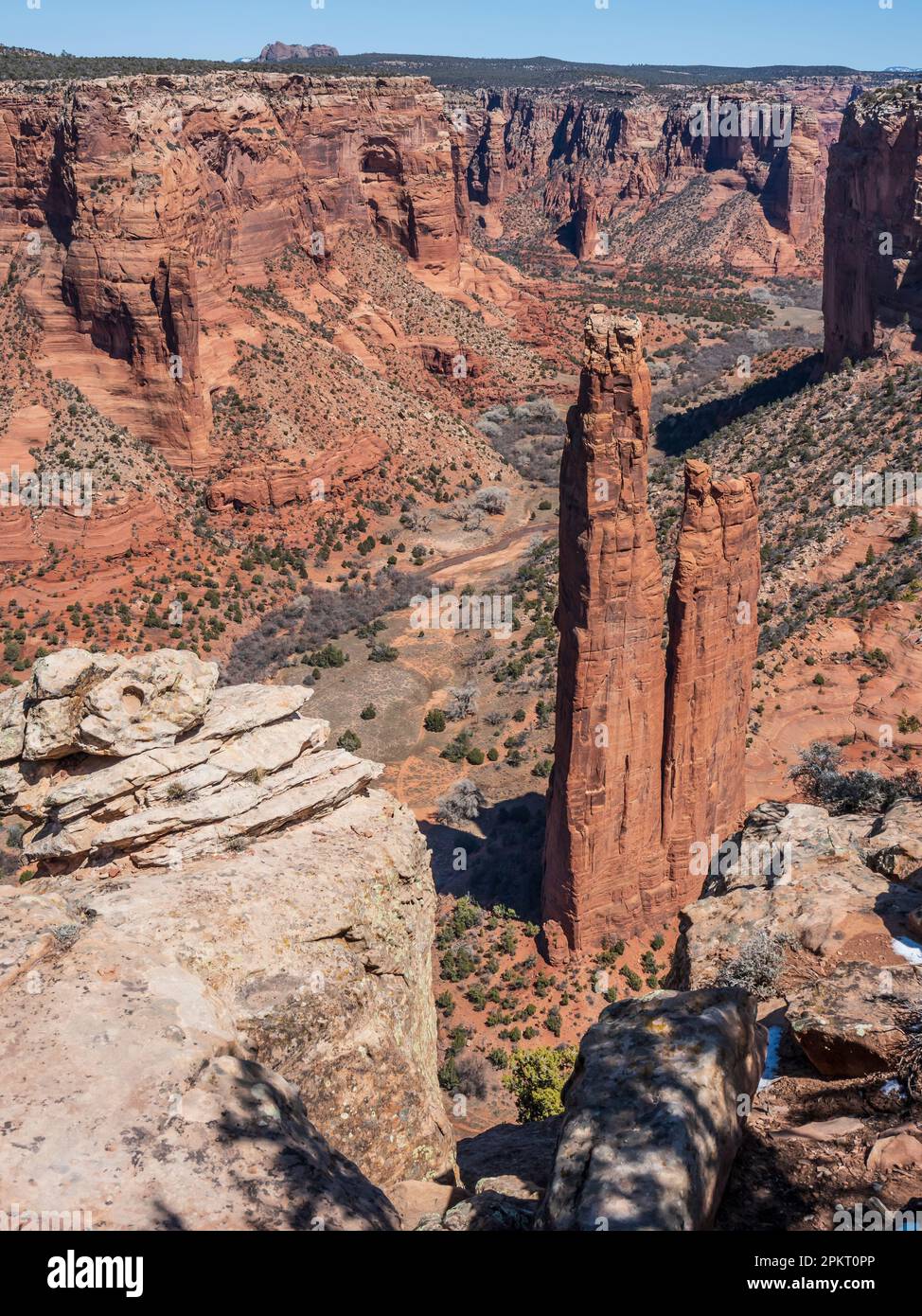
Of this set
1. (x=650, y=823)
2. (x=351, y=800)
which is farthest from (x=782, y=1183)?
(x=650, y=823)

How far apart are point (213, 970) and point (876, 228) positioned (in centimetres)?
6340

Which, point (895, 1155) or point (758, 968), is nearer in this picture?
point (895, 1155)

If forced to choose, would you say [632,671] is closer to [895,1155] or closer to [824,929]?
[824,929]

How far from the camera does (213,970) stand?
511 inches

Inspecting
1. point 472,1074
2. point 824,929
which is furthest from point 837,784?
point 824,929

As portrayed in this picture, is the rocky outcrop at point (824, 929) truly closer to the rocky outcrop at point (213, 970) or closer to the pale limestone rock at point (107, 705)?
the rocky outcrop at point (213, 970)

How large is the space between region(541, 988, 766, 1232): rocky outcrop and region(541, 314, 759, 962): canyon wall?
1512 centimetres

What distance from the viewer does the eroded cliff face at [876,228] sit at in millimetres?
57688

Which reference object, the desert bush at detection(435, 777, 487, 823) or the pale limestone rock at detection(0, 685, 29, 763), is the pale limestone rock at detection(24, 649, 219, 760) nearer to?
the pale limestone rock at detection(0, 685, 29, 763)

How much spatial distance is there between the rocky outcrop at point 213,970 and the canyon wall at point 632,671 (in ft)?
30.0

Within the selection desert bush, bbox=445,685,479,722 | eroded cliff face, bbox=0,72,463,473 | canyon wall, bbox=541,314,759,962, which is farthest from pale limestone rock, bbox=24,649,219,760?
eroded cliff face, bbox=0,72,463,473
